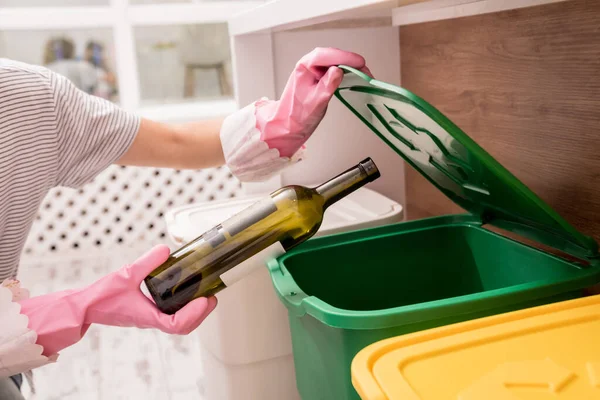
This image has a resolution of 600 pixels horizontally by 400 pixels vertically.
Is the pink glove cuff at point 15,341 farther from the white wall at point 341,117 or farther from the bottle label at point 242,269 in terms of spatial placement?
the white wall at point 341,117

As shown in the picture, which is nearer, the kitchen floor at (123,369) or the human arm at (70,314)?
the human arm at (70,314)

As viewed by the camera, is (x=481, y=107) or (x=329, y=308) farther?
(x=481, y=107)

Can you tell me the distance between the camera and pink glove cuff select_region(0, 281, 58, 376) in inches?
31.7

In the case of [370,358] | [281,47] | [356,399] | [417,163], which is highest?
[281,47]

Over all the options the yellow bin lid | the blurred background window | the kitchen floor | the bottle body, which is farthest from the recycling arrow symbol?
the blurred background window

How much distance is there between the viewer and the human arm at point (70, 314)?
0.80 m

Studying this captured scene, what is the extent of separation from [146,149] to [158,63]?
247 cm

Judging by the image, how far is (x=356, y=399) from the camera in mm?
748

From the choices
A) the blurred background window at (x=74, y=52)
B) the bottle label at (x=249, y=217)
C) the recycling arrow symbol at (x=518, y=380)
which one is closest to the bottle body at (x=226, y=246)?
the bottle label at (x=249, y=217)

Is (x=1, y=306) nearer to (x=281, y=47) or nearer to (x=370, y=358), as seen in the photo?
(x=370, y=358)

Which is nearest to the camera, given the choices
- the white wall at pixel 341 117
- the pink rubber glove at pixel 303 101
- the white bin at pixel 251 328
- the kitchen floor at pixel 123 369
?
the pink rubber glove at pixel 303 101

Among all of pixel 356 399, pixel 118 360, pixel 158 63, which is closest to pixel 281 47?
pixel 356 399

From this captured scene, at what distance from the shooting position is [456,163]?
2.81 ft

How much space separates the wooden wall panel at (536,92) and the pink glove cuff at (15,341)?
0.87 metres
